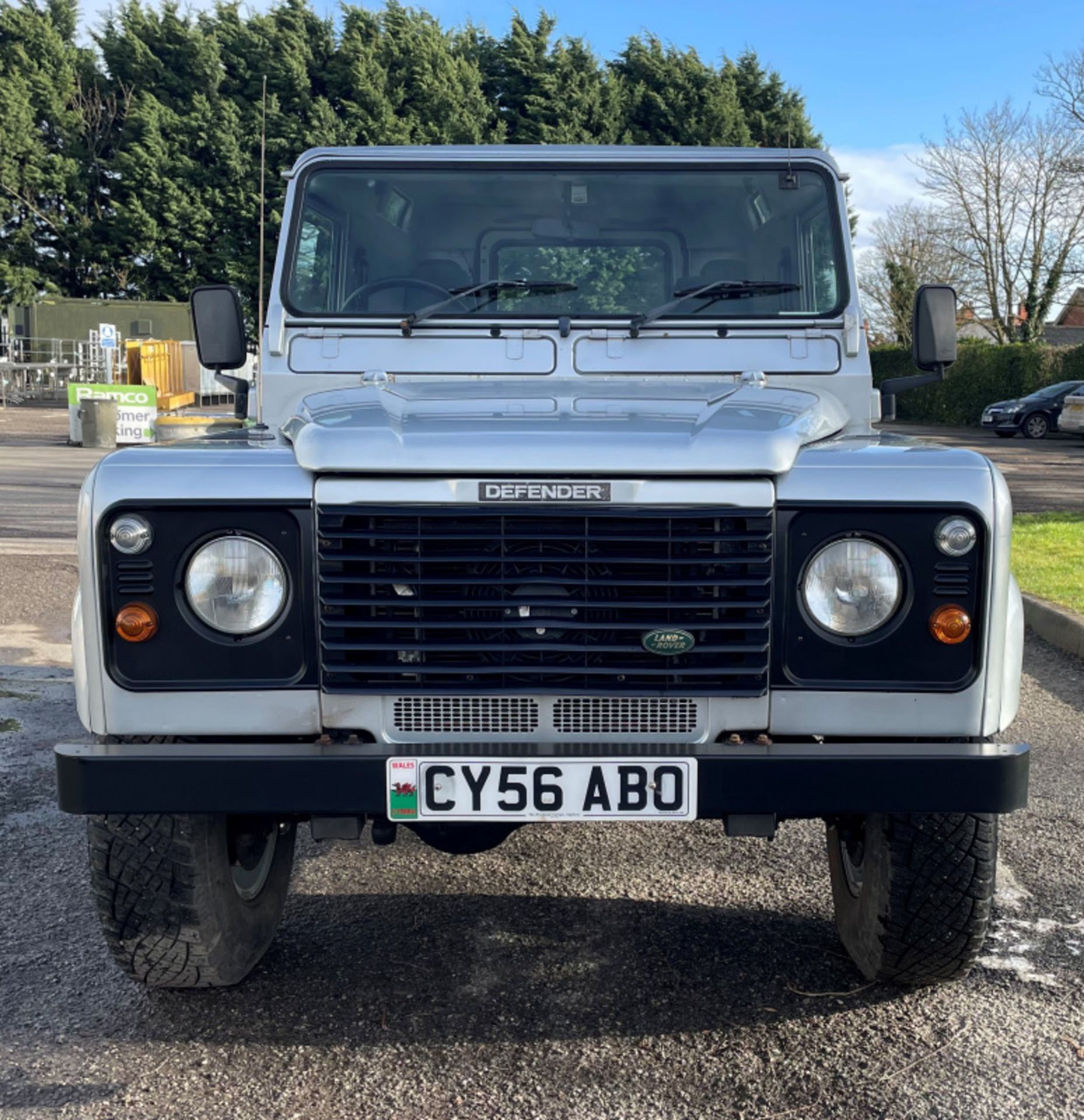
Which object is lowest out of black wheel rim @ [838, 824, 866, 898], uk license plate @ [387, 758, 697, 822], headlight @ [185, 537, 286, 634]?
black wheel rim @ [838, 824, 866, 898]

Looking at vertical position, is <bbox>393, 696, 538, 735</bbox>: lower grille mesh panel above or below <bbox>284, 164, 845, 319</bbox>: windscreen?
below

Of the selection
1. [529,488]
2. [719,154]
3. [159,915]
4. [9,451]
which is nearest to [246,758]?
[159,915]

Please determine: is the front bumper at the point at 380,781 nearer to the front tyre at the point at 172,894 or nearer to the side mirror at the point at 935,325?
the front tyre at the point at 172,894

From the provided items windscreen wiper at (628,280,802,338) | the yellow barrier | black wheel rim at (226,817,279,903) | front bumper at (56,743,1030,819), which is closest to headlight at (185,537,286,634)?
front bumper at (56,743,1030,819)

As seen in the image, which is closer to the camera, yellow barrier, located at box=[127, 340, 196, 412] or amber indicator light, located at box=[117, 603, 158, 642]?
amber indicator light, located at box=[117, 603, 158, 642]

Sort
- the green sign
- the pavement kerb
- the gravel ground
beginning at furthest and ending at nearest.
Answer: the green sign → the pavement kerb → the gravel ground

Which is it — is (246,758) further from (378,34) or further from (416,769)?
(378,34)

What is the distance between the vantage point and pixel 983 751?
258 centimetres

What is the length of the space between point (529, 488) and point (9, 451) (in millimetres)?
19262

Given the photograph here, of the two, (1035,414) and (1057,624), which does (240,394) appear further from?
(1035,414)

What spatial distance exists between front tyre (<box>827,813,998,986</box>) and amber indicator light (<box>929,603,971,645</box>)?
0.39 meters

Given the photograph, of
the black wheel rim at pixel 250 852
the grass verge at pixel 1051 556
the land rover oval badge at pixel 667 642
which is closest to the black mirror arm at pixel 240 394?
the black wheel rim at pixel 250 852

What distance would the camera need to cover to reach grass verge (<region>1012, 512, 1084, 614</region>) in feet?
27.3

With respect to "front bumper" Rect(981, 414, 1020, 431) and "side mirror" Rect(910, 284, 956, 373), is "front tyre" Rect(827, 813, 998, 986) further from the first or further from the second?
"front bumper" Rect(981, 414, 1020, 431)
